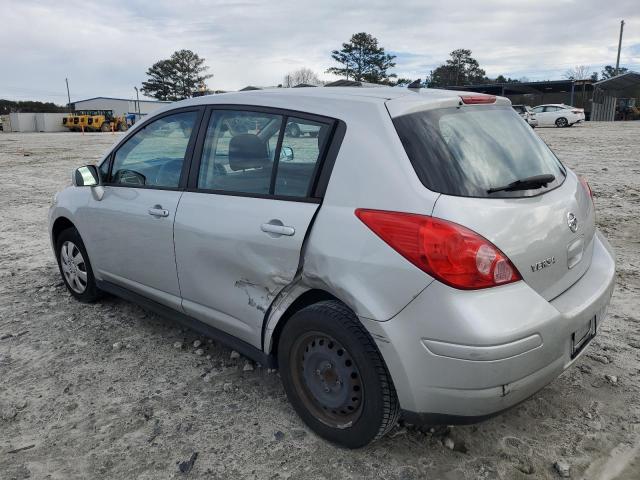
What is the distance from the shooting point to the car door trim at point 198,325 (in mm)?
2846

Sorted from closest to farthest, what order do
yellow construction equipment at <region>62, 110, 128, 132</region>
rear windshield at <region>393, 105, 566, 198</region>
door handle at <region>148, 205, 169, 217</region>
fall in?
rear windshield at <region>393, 105, 566, 198</region>
door handle at <region>148, 205, 169, 217</region>
yellow construction equipment at <region>62, 110, 128, 132</region>

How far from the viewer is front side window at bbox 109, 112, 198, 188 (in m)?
3.33

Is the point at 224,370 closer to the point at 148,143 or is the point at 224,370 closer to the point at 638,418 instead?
the point at 148,143

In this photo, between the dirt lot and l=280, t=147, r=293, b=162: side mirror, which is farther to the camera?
l=280, t=147, r=293, b=162: side mirror

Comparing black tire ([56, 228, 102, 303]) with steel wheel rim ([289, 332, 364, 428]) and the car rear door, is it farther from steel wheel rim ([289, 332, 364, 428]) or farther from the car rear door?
steel wheel rim ([289, 332, 364, 428])

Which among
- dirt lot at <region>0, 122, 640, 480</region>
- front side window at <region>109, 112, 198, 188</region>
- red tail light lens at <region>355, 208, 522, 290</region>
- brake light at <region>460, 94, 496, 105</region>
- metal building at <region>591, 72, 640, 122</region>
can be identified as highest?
metal building at <region>591, 72, 640, 122</region>

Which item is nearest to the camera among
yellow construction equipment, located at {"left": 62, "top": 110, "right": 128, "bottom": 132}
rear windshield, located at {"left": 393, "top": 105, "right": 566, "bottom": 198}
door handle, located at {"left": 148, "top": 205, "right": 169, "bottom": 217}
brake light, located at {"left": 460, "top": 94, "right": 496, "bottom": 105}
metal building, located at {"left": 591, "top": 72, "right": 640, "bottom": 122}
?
rear windshield, located at {"left": 393, "top": 105, "right": 566, "bottom": 198}

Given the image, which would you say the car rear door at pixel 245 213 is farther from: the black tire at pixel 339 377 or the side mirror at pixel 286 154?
the black tire at pixel 339 377

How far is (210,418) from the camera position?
9.34 ft

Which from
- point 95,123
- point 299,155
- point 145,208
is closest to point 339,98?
point 299,155

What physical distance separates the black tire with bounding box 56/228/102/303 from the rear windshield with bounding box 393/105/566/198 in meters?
2.96

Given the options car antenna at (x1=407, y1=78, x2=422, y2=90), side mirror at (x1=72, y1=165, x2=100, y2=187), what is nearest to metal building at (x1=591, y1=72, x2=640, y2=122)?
car antenna at (x1=407, y1=78, x2=422, y2=90)

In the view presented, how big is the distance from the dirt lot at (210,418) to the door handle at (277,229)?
1033 mm

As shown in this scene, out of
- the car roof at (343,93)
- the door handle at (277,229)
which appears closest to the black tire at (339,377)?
the door handle at (277,229)
